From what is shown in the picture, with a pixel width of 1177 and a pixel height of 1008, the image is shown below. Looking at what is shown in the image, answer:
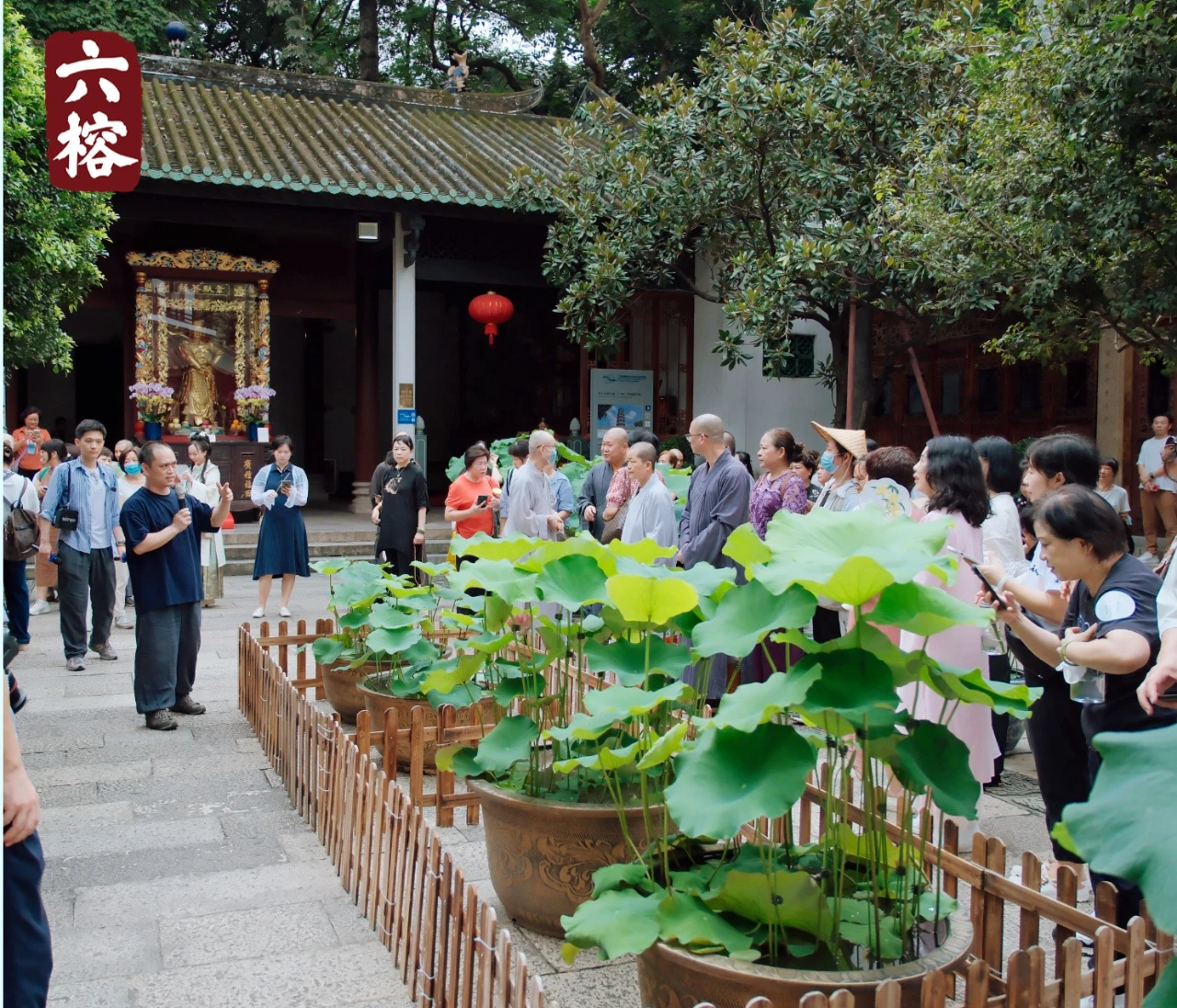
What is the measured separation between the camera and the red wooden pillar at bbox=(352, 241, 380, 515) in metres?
14.1

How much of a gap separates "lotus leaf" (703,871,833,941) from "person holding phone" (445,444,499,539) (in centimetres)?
569

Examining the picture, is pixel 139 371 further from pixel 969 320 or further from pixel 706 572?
pixel 706 572

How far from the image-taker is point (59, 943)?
3.14 metres

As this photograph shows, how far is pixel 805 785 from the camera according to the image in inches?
80.6

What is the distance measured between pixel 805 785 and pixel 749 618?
0.33 m

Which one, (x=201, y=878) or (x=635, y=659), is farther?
(x=201, y=878)

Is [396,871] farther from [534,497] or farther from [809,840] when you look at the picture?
[534,497]

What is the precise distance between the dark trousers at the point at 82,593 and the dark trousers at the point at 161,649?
1.60m

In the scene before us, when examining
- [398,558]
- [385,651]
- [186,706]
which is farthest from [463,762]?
[398,558]

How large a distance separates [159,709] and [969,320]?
10460mm

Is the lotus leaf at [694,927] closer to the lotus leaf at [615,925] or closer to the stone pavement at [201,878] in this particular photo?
the lotus leaf at [615,925]

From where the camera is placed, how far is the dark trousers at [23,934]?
2.00 m

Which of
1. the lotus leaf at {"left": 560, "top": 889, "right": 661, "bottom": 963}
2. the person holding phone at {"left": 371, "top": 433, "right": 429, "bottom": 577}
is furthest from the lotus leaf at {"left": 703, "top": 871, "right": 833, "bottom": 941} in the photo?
the person holding phone at {"left": 371, "top": 433, "right": 429, "bottom": 577}

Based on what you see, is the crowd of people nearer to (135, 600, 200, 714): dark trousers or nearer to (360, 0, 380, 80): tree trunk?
(135, 600, 200, 714): dark trousers
